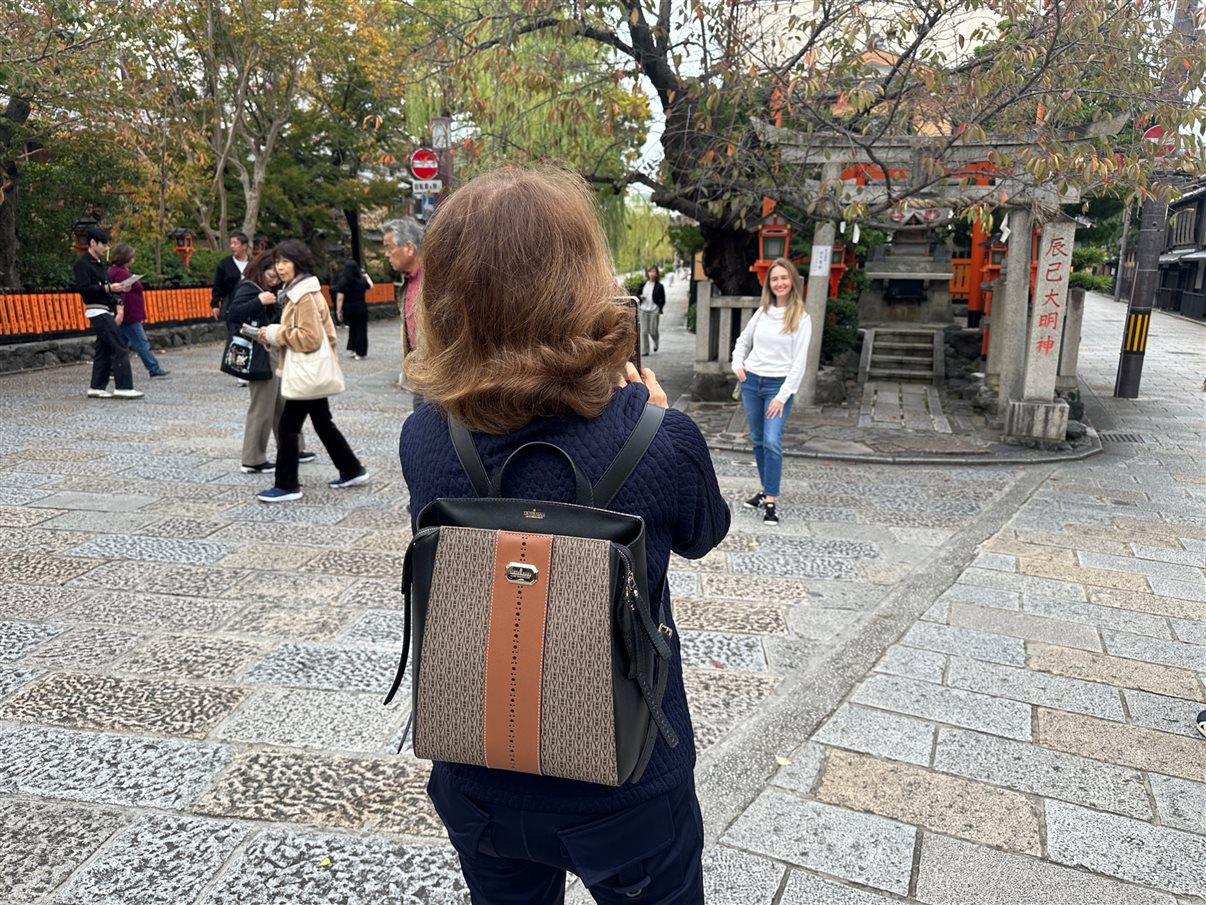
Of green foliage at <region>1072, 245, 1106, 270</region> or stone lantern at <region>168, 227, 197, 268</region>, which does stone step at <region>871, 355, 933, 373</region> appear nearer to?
green foliage at <region>1072, 245, 1106, 270</region>

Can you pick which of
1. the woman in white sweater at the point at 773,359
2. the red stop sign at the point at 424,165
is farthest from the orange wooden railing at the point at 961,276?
the woman in white sweater at the point at 773,359

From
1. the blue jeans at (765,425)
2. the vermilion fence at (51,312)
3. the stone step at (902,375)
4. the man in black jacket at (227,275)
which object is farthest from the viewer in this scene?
the stone step at (902,375)

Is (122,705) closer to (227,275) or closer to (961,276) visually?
(227,275)

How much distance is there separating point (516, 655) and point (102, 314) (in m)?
9.50

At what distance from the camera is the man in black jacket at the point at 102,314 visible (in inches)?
361

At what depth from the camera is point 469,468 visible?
1.32 metres

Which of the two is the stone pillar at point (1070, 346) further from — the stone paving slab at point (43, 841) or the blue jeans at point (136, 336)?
the blue jeans at point (136, 336)

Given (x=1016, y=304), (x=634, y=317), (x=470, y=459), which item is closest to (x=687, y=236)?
(x=1016, y=304)

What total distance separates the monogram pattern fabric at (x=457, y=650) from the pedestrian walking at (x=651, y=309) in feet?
43.5

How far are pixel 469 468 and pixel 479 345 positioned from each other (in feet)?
0.61

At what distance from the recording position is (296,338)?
5.53 meters

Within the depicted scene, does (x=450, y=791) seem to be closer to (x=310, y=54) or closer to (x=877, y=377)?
(x=877, y=377)

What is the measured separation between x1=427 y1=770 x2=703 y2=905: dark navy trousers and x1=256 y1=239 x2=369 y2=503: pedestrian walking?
180 inches

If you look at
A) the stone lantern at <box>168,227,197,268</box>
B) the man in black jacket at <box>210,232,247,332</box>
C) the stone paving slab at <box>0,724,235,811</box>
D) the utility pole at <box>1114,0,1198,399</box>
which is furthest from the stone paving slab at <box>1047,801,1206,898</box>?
the stone lantern at <box>168,227,197,268</box>
